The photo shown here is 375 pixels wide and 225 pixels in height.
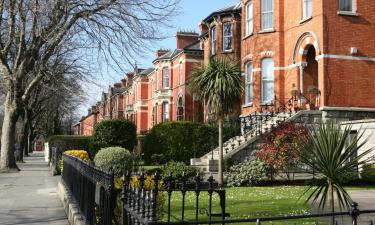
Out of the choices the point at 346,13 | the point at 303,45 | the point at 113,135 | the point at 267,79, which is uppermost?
the point at 346,13

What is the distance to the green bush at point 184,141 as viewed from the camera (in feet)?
90.5

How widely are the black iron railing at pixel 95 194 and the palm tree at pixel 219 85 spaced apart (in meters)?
9.85

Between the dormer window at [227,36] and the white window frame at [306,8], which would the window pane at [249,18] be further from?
the white window frame at [306,8]

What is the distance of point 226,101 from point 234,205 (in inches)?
312

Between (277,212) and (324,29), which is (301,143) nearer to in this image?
(277,212)

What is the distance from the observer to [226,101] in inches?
766

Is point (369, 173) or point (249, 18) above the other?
point (249, 18)

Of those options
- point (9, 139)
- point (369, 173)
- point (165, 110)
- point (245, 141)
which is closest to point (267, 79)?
point (245, 141)

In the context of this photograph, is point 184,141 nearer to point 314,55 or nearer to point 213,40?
point 314,55

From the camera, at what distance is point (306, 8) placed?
2452 centimetres

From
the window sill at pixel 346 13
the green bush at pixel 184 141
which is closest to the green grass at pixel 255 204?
the window sill at pixel 346 13

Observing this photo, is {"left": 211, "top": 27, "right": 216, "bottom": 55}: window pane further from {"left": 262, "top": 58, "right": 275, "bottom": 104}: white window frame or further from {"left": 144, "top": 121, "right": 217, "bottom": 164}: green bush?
{"left": 144, "top": 121, "right": 217, "bottom": 164}: green bush

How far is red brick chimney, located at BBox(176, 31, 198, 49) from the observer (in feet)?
154

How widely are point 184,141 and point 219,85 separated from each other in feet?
29.5
